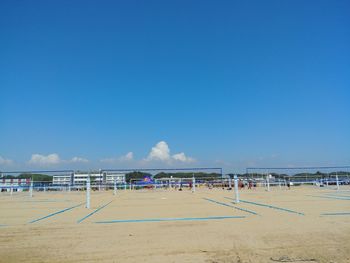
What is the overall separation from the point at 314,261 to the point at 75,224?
498 cm

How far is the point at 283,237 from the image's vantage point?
479 centimetres

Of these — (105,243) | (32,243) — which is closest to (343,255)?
(105,243)

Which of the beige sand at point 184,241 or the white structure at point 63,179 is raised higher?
the white structure at point 63,179

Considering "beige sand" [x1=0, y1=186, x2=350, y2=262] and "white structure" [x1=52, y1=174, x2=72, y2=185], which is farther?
"white structure" [x1=52, y1=174, x2=72, y2=185]

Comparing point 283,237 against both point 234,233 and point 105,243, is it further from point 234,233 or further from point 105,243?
point 105,243

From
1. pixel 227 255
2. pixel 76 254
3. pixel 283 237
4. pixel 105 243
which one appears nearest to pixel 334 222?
pixel 283 237

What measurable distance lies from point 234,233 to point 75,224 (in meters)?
3.58

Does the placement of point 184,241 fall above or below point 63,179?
below

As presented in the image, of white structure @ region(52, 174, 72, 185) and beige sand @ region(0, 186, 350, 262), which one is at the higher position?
white structure @ region(52, 174, 72, 185)

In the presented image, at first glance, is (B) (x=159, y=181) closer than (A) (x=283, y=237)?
No

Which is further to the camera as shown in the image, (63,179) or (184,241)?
(63,179)

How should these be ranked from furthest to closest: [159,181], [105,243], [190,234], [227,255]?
[159,181], [190,234], [105,243], [227,255]

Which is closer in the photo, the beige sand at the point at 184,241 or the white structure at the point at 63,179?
the beige sand at the point at 184,241

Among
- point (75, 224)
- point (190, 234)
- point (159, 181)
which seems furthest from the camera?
point (159, 181)
